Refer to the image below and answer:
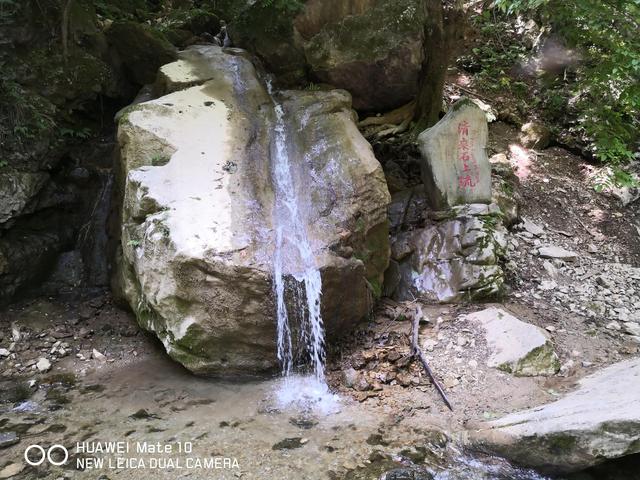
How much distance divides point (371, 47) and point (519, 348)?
16.8ft

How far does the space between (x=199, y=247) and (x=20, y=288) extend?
302 cm

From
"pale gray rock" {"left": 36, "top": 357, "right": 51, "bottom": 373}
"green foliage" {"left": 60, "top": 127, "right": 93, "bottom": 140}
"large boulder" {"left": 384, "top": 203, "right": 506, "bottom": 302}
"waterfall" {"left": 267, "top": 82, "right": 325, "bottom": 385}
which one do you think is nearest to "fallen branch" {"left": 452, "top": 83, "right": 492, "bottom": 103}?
"large boulder" {"left": 384, "top": 203, "right": 506, "bottom": 302}

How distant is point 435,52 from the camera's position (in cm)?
771

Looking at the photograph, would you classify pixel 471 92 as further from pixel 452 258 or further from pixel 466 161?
pixel 452 258

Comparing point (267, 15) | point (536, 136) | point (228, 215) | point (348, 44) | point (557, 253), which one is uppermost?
point (267, 15)

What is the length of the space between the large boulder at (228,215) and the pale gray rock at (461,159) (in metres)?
1.35

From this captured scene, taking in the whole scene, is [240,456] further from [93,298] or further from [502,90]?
[502,90]

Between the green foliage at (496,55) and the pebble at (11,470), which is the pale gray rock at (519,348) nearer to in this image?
the pebble at (11,470)

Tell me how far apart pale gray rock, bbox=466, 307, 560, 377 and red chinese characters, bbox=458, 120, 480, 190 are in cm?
229

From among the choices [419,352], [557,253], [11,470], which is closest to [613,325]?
[557,253]

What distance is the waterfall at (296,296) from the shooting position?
185 inches

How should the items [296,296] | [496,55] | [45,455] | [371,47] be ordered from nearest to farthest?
[45,455] < [296,296] < [371,47] < [496,55]

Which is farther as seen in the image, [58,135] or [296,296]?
[58,135]

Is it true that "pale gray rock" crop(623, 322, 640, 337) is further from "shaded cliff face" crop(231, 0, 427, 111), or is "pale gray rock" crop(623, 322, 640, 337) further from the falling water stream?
"shaded cliff face" crop(231, 0, 427, 111)
